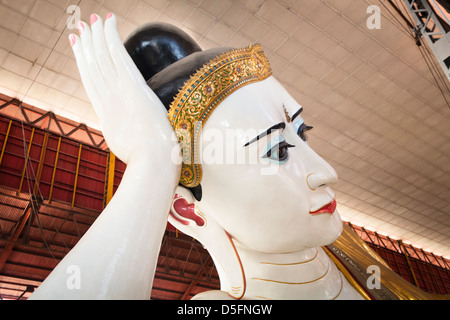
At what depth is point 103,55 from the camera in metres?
1.54

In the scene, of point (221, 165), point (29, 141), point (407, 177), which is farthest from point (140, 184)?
point (407, 177)

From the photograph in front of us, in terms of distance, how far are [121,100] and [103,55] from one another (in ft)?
0.69

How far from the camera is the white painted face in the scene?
1586mm

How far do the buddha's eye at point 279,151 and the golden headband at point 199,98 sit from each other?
29 cm

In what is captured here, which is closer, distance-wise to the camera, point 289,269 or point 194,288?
point 289,269

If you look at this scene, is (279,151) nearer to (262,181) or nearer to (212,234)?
(262,181)

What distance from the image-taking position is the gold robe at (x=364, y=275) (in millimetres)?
1925

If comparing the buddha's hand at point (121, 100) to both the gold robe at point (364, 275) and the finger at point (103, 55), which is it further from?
the gold robe at point (364, 275)

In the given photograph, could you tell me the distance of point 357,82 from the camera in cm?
973

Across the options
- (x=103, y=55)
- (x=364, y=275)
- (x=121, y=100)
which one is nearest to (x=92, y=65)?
(x=103, y=55)

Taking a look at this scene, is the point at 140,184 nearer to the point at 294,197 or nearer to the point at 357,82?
the point at 294,197

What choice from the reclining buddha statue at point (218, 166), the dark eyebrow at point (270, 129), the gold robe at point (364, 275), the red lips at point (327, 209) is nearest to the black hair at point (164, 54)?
the reclining buddha statue at point (218, 166)

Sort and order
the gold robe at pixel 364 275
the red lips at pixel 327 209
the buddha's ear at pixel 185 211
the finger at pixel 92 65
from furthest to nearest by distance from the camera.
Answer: the gold robe at pixel 364 275 < the buddha's ear at pixel 185 211 < the red lips at pixel 327 209 < the finger at pixel 92 65
